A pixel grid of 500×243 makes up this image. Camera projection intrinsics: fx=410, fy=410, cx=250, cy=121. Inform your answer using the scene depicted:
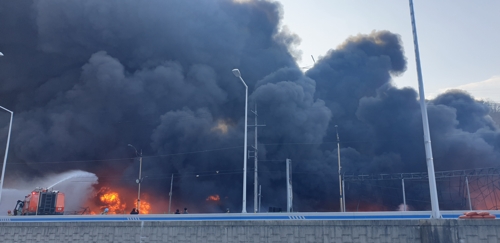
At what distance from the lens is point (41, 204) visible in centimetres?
3756

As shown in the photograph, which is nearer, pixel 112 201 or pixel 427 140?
pixel 427 140

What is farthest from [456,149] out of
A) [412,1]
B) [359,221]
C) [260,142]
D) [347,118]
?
[359,221]

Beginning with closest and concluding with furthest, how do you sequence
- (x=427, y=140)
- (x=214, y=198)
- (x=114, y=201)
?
1. (x=427, y=140)
2. (x=114, y=201)
3. (x=214, y=198)

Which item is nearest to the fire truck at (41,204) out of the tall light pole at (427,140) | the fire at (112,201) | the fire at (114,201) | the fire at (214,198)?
the fire at (114,201)

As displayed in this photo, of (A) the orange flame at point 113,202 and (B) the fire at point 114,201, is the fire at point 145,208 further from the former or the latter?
(A) the orange flame at point 113,202

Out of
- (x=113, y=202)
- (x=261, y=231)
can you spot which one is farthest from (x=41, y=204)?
(x=261, y=231)

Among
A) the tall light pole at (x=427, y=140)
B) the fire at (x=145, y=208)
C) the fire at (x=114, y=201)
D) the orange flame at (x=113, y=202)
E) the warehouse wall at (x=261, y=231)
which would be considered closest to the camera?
the warehouse wall at (x=261, y=231)

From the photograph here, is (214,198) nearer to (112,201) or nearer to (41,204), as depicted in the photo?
(112,201)

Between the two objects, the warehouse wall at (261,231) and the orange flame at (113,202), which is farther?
A: the orange flame at (113,202)

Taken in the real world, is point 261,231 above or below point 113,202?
below

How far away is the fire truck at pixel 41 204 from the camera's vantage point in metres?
37.3

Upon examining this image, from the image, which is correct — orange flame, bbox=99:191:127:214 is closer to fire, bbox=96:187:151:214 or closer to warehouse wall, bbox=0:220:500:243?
fire, bbox=96:187:151:214

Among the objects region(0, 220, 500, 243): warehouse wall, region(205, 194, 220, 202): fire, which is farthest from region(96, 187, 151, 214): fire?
region(0, 220, 500, 243): warehouse wall

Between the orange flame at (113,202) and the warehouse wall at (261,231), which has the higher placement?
the orange flame at (113,202)
